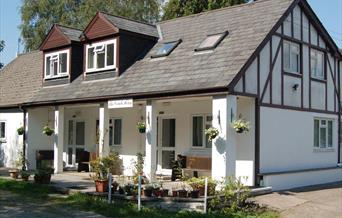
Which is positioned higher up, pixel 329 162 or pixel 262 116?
pixel 262 116

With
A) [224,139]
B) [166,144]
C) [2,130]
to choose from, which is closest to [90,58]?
[166,144]

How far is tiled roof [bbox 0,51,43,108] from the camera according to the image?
25203 millimetres

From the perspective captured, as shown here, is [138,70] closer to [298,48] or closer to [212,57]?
[212,57]

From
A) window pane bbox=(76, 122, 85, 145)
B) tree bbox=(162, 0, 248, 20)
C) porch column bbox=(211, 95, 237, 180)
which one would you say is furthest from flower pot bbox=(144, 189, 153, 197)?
tree bbox=(162, 0, 248, 20)

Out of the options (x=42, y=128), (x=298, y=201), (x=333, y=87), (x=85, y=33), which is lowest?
(x=298, y=201)

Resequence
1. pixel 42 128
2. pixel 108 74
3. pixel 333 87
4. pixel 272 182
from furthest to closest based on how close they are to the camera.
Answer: pixel 42 128 → pixel 333 87 → pixel 108 74 → pixel 272 182

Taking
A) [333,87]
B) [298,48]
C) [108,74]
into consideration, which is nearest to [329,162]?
[333,87]

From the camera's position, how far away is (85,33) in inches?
867

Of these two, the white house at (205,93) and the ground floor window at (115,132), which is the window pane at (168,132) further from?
the ground floor window at (115,132)

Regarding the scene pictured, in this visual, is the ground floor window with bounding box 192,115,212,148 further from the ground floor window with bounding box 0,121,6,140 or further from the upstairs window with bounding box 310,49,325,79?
the ground floor window with bounding box 0,121,6,140

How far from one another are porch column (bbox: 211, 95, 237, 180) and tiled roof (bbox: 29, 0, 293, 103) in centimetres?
60

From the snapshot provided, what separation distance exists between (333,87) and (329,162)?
128 inches

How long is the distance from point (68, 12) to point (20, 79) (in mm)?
19953

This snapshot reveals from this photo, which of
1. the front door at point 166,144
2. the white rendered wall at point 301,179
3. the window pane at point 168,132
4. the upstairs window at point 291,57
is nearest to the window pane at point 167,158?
the front door at point 166,144
